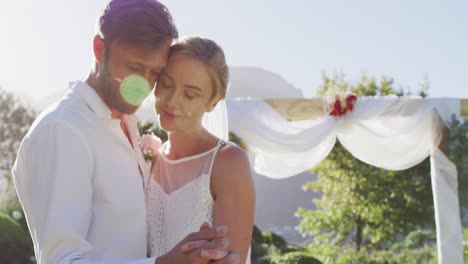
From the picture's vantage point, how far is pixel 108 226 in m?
1.49

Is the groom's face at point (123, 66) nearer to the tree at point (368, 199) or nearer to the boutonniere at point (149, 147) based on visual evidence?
the boutonniere at point (149, 147)

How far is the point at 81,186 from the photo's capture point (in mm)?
1376

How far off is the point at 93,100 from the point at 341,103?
5392 millimetres

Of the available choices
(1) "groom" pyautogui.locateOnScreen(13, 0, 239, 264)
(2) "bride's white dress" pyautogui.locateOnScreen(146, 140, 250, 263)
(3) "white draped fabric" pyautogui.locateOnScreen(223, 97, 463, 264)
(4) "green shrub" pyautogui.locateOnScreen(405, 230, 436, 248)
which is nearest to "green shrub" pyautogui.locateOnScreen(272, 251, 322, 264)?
(3) "white draped fabric" pyautogui.locateOnScreen(223, 97, 463, 264)

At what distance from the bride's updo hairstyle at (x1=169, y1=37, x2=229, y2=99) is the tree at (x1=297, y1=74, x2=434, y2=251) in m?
8.85

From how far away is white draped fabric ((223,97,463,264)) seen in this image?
6598 mm

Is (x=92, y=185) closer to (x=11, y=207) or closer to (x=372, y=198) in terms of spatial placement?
(x=11, y=207)

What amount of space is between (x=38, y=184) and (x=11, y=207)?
7.35 m

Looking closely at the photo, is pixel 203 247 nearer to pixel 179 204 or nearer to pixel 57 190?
pixel 57 190

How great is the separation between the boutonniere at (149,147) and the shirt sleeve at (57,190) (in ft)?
1.97

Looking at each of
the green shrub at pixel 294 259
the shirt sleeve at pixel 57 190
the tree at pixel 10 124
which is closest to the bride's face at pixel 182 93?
the shirt sleeve at pixel 57 190

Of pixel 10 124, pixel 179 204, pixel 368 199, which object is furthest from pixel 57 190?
pixel 10 124

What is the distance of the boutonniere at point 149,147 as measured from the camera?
80.4 inches

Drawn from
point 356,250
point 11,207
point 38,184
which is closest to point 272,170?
point 11,207
